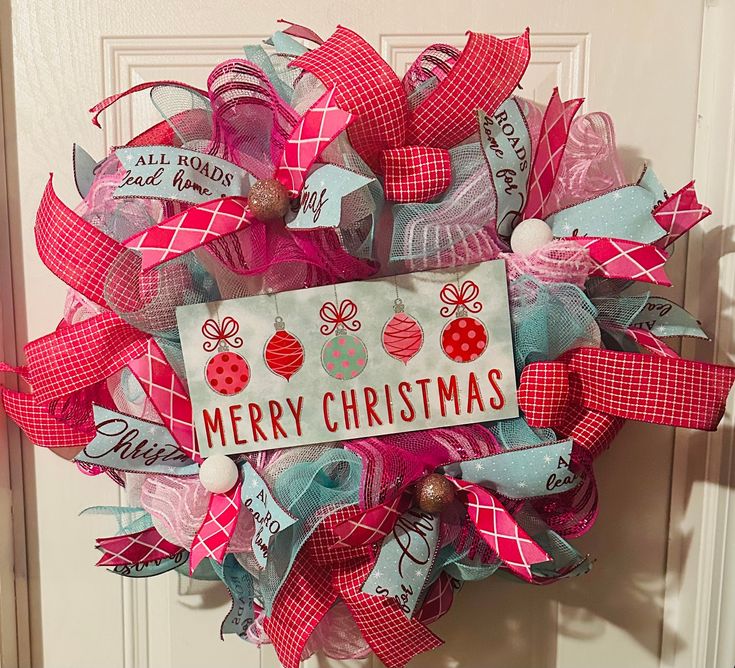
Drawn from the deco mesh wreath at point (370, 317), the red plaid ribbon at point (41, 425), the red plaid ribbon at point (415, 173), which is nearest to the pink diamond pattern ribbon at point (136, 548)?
the deco mesh wreath at point (370, 317)

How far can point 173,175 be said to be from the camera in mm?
605

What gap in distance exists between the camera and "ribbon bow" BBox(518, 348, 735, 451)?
25.5 inches

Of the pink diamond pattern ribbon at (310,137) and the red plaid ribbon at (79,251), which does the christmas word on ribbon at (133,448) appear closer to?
the red plaid ribbon at (79,251)

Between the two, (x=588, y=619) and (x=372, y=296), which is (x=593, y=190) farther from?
(x=588, y=619)

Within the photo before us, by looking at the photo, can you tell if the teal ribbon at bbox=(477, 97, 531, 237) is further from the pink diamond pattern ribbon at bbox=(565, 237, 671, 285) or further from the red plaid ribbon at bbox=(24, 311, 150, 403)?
the red plaid ribbon at bbox=(24, 311, 150, 403)

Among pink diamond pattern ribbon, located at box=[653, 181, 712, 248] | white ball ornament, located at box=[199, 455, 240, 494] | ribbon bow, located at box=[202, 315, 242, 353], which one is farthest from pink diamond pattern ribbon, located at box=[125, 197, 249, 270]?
pink diamond pattern ribbon, located at box=[653, 181, 712, 248]

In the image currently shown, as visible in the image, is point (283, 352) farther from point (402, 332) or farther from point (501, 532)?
point (501, 532)

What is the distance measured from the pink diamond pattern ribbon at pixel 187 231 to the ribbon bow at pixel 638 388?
332 mm

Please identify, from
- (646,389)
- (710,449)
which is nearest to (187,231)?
(646,389)

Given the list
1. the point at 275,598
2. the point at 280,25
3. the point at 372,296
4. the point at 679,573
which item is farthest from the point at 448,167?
the point at 679,573

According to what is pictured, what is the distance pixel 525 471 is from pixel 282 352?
0.27 metres

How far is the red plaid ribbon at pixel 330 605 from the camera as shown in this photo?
0.68 m

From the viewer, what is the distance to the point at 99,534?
0.84 m

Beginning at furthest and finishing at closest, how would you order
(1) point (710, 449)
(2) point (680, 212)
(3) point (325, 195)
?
1. (1) point (710, 449)
2. (2) point (680, 212)
3. (3) point (325, 195)
